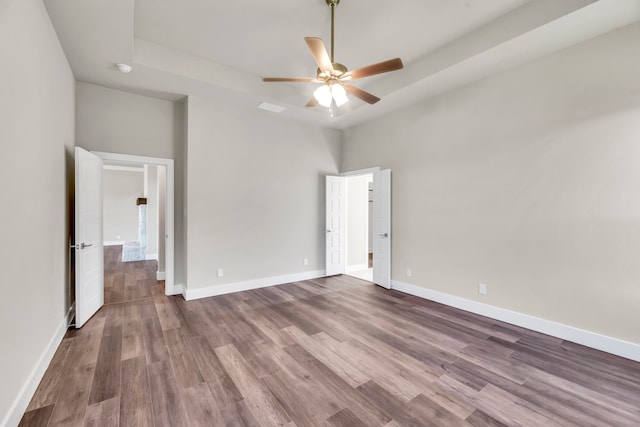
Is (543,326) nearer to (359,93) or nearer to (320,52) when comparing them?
(359,93)

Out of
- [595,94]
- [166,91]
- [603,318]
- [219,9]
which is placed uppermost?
[219,9]

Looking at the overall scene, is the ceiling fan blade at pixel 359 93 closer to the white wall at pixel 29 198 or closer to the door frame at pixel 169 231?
the white wall at pixel 29 198

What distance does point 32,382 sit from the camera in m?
2.09

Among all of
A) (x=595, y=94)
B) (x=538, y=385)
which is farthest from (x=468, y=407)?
(x=595, y=94)

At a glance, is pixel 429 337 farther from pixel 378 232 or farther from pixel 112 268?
pixel 112 268

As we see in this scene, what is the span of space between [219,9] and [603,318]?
5000mm

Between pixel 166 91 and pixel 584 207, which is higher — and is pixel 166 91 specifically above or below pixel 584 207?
above

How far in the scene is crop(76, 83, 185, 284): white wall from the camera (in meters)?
3.86

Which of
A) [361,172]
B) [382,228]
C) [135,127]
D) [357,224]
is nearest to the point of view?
[135,127]

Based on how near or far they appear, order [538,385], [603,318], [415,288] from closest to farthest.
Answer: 1. [538,385]
2. [603,318]
3. [415,288]

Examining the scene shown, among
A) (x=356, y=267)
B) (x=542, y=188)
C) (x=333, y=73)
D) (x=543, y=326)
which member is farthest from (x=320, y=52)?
(x=356, y=267)

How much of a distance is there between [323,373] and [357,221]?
450 cm

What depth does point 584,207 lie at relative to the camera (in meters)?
2.93

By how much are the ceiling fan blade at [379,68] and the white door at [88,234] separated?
3215 millimetres
